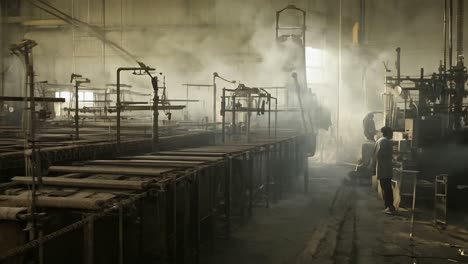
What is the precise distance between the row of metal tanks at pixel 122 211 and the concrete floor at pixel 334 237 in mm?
687

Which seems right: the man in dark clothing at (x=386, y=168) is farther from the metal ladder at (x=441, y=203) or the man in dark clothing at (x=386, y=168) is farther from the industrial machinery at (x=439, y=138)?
the metal ladder at (x=441, y=203)

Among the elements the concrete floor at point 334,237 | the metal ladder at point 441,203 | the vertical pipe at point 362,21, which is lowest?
the concrete floor at point 334,237

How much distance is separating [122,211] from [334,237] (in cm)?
508

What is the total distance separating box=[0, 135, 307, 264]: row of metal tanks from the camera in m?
3.71

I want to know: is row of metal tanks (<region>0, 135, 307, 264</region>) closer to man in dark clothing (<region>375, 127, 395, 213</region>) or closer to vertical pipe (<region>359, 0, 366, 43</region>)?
man in dark clothing (<region>375, 127, 395, 213</region>)

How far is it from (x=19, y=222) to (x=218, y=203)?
425 centimetres

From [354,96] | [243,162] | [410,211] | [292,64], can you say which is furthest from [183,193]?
[354,96]

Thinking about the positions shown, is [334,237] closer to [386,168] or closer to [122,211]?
[386,168]

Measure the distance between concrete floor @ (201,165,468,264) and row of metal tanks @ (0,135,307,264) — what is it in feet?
2.25

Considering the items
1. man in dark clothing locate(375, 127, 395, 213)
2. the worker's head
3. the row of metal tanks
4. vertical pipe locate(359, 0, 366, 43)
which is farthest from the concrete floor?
vertical pipe locate(359, 0, 366, 43)

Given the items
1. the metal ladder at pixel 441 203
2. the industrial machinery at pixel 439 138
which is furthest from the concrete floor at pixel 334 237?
the industrial machinery at pixel 439 138

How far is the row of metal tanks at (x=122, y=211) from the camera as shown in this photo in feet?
12.2

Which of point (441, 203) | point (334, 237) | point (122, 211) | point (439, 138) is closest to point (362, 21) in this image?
point (439, 138)

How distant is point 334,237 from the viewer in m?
8.17
